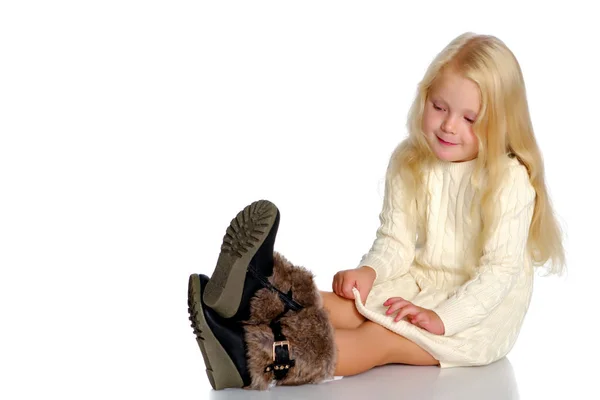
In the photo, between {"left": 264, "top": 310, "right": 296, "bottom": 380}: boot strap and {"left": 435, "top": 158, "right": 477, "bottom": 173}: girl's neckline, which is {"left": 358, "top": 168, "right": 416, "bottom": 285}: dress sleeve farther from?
{"left": 264, "top": 310, "right": 296, "bottom": 380}: boot strap

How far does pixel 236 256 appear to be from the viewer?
2.33 meters

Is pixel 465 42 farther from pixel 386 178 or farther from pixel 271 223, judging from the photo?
pixel 271 223

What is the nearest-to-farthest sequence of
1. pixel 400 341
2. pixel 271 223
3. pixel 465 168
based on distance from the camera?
pixel 271 223 < pixel 400 341 < pixel 465 168

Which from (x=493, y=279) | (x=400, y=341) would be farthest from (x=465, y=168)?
(x=400, y=341)

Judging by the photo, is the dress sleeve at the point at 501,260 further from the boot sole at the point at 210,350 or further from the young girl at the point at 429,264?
the boot sole at the point at 210,350

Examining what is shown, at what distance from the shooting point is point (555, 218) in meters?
2.77

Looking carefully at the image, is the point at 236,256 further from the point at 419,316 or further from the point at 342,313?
the point at 419,316

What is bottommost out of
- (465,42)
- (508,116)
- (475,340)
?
(475,340)

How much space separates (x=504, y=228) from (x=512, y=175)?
14cm

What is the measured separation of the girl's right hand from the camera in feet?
8.66

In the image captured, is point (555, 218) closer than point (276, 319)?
No

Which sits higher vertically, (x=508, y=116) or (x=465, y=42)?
(x=465, y=42)

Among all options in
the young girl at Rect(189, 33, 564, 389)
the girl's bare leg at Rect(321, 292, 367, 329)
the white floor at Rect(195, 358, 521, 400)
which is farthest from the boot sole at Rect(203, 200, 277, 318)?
the girl's bare leg at Rect(321, 292, 367, 329)

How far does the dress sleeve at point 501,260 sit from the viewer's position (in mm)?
2570
